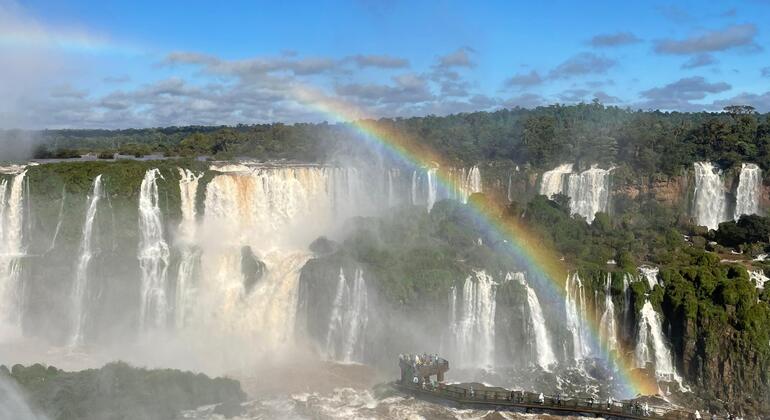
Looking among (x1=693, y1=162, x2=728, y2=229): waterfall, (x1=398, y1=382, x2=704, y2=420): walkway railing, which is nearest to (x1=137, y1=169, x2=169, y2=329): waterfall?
(x1=398, y1=382, x2=704, y2=420): walkway railing

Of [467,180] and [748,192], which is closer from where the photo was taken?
[748,192]

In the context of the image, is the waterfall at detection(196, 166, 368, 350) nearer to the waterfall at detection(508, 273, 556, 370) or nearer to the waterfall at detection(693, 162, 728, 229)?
the waterfall at detection(508, 273, 556, 370)

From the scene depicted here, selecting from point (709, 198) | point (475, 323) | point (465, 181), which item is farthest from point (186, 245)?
point (709, 198)

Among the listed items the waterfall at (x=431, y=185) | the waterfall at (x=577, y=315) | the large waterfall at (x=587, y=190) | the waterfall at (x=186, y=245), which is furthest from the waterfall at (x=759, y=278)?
the waterfall at (x=186, y=245)

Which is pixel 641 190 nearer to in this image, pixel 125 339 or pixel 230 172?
pixel 230 172

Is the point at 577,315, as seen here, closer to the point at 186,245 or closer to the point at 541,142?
the point at 186,245
